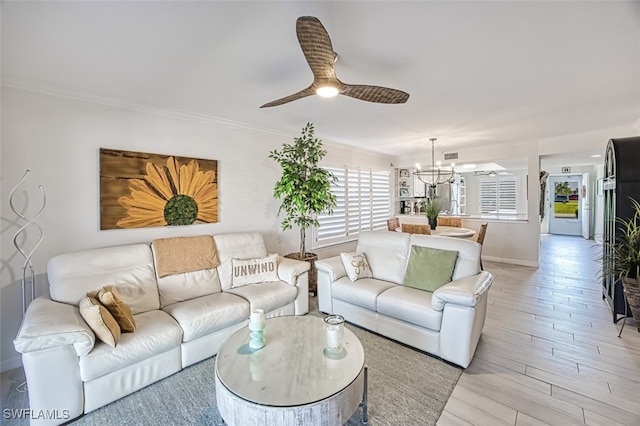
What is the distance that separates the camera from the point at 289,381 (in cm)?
164

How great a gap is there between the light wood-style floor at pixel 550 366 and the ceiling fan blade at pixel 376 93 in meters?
2.25

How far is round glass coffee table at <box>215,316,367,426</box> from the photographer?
1471 mm

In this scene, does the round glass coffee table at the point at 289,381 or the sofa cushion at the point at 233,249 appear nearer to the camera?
the round glass coffee table at the point at 289,381

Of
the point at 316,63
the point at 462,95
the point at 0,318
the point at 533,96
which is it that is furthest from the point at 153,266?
the point at 533,96

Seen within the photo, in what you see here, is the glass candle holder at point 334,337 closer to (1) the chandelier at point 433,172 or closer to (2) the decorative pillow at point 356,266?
(2) the decorative pillow at point 356,266

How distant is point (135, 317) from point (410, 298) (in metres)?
2.51

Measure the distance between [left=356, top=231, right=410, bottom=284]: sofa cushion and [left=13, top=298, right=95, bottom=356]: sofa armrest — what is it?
110 inches

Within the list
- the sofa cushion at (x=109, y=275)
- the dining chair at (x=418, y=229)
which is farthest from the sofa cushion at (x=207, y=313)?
the dining chair at (x=418, y=229)

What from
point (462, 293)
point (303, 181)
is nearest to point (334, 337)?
point (462, 293)

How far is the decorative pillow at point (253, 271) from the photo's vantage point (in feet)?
10.8

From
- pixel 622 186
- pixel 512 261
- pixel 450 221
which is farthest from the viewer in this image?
pixel 450 221

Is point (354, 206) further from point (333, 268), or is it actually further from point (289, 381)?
point (289, 381)

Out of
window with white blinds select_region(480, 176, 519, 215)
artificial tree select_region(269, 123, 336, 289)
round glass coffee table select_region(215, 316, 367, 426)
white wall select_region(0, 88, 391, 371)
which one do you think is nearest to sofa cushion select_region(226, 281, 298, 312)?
round glass coffee table select_region(215, 316, 367, 426)

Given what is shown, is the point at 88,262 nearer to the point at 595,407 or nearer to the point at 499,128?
the point at 595,407
